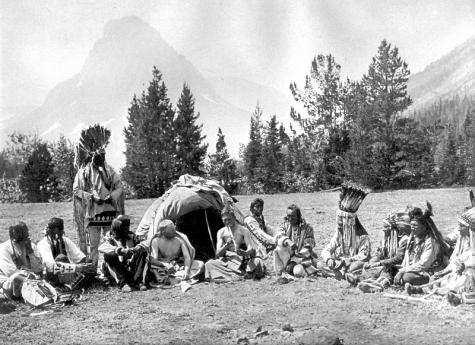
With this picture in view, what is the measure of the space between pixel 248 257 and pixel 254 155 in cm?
3439

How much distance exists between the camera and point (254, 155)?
42625 millimetres

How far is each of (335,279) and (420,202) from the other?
504 inches

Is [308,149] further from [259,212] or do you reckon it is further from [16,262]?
[16,262]

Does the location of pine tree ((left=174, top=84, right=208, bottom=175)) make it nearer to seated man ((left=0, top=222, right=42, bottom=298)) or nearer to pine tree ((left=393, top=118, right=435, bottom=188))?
pine tree ((left=393, top=118, right=435, bottom=188))

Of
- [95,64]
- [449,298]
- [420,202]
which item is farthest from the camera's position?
[95,64]

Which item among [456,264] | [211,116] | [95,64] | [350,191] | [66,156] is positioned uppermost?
[95,64]

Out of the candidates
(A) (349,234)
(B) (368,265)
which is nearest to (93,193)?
(A) (349,234)

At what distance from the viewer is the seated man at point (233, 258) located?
8.26 m

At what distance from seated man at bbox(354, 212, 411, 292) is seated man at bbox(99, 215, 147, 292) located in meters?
3.14

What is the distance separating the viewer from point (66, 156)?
4059cm

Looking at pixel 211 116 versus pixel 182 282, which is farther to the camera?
pixel 211 116

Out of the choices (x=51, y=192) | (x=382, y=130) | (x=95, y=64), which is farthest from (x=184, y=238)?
(x=95, y=64)

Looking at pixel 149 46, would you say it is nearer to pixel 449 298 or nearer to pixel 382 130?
pixel 382 130

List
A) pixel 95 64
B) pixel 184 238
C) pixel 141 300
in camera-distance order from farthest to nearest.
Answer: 1. pixel 95 64
2. pixel 184 238
3. pixel 141 300
